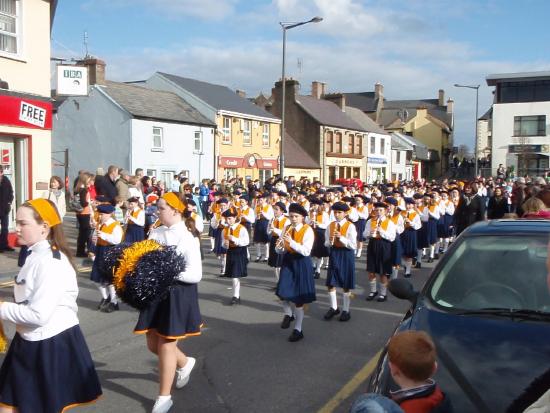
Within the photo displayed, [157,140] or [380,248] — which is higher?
[157,140]

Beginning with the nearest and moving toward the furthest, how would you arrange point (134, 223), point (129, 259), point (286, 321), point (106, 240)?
point (129, 259) < point (286, 321) < point (106, 240) < point (134, 223)

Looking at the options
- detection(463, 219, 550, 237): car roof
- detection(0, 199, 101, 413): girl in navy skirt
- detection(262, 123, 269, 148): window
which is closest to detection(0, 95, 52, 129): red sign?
detection(0, 199, 101, 413): girl in navy skirt

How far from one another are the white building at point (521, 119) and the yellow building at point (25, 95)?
1674 inches

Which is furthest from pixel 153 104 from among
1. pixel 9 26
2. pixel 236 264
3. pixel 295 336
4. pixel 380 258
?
pixel 295 336

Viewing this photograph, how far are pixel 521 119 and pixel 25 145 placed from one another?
4562 cm

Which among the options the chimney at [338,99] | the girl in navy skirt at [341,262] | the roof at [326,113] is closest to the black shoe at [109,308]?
the girl in navy skirt at [341,262]

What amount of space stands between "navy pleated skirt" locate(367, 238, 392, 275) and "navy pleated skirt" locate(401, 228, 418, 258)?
238cm

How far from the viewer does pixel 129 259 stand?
15.1 ft

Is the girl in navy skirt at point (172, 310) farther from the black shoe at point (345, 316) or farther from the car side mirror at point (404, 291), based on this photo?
the black shoe at point (345, 316)

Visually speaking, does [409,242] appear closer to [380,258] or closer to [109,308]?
[380,258]

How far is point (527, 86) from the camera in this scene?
49719 mm

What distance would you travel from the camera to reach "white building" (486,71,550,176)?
161 feet

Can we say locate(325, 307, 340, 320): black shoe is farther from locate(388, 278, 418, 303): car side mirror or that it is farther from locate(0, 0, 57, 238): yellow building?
locate(0, 0, 57, 238): yellow building

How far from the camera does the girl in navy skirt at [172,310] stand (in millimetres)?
4840
